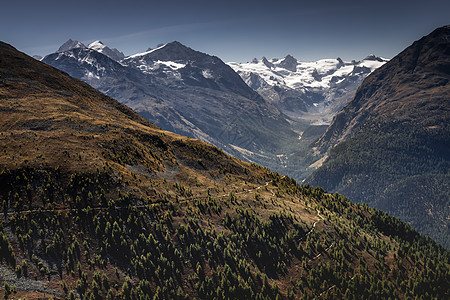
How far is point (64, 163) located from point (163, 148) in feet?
217

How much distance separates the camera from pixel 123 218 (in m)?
116

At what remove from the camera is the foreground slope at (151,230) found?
95.4m

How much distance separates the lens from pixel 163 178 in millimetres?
151250

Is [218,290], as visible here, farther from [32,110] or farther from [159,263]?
[32,110]

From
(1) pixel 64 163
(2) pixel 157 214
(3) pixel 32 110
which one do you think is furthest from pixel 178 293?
(3) pixel 32 110

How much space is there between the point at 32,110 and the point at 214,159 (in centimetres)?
11103

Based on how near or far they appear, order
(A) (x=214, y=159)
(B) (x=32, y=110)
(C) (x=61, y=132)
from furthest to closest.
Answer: (A) (x=214, y=159) → (B) (x=32, y=110) → (C) (x=61, y=132)

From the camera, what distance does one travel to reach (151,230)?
117562 millimetres

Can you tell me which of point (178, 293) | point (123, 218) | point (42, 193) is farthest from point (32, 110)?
point (178, 293)

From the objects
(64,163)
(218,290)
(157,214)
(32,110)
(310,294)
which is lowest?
(310,294)

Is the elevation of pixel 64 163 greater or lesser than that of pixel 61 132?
lesser

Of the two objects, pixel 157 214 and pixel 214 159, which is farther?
pixel 214 159

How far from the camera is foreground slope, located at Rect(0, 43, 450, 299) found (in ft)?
313

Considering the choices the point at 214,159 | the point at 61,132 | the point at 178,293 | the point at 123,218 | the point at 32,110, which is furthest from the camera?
the point at 214,159
